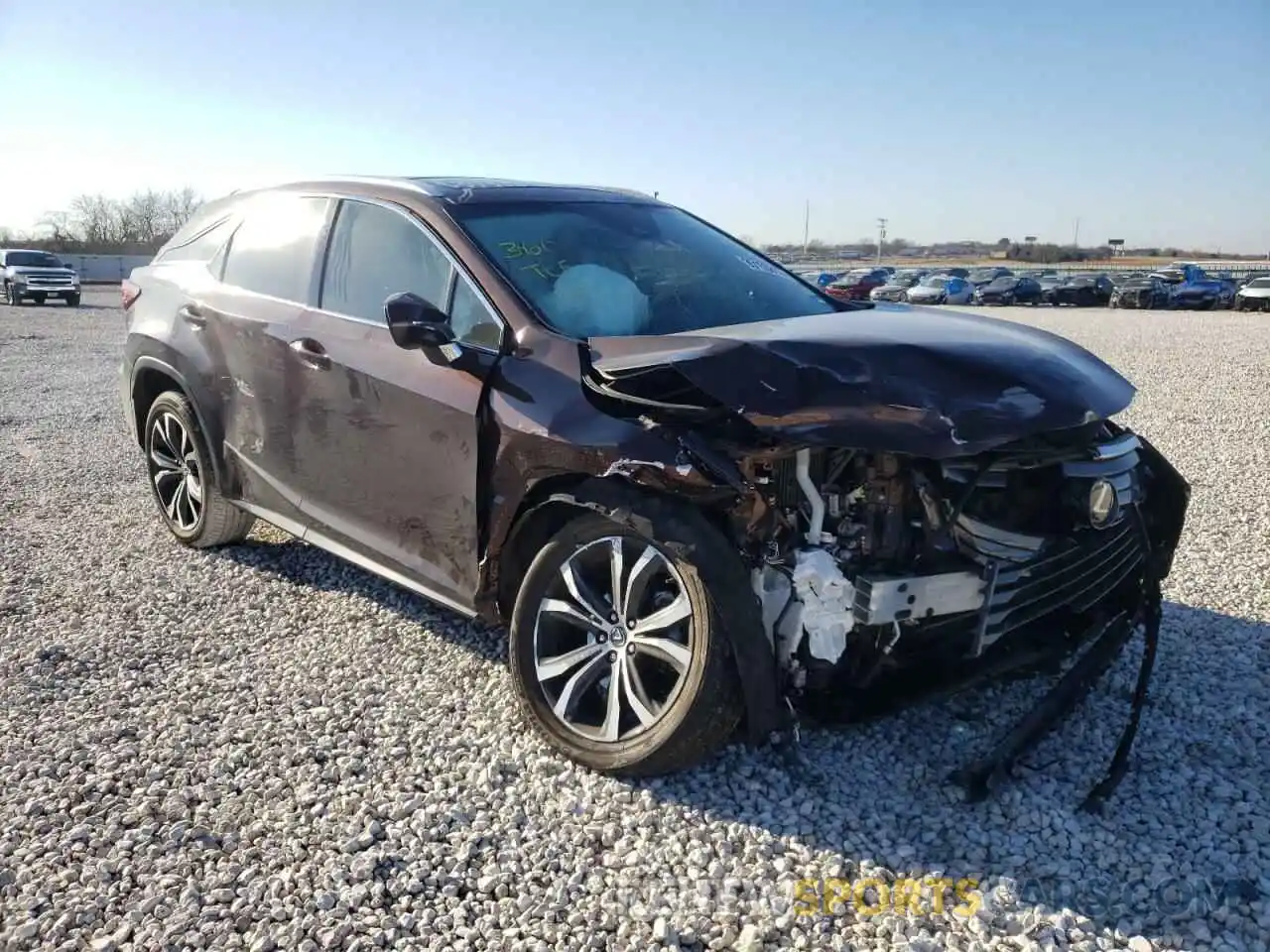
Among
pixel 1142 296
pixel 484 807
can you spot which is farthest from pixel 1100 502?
pixel 1142 296

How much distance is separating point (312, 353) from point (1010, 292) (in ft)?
131

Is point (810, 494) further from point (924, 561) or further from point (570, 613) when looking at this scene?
point (570, 613)

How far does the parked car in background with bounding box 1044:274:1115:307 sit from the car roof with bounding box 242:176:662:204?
38951 millimetres

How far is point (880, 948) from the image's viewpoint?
7.89 feet

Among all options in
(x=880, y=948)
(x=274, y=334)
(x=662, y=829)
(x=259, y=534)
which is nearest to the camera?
(x=880, y=948)

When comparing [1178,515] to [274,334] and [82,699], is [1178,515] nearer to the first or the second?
[274,334]

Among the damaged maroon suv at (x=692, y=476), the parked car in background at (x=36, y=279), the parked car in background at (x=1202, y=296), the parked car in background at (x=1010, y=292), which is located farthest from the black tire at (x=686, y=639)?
the parked car in background at (x=1010, y=292)

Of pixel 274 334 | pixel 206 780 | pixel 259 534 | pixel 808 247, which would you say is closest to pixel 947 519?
pixel 206 780

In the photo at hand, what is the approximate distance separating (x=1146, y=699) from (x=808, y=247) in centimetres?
11343

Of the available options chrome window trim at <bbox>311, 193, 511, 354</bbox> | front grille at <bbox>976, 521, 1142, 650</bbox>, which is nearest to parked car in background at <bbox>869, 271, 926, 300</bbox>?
chrome window trim at <bbox>311, 193, 511, 354</bbox>

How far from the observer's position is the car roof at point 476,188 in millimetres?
4008

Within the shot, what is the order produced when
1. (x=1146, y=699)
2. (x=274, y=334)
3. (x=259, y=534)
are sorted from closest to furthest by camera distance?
(x=1146, y=699) → (x=274, y=334) → (x=259, y=534)

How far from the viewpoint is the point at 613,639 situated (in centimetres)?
314

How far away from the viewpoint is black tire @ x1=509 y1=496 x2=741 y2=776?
9.34ft
